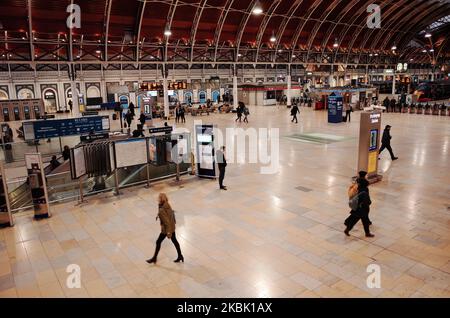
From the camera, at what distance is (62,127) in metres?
16.6

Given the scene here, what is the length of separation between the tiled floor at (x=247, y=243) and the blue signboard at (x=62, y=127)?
8146mm

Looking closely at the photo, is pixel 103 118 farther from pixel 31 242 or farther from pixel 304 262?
pixel 304 262

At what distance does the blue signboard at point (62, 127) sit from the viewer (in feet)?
51.0

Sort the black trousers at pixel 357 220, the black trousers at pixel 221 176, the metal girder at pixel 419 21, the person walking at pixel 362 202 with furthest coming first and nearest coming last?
the metal girder at pixel 419 21 < the black trousers at pixel 221 176 < the black trousers at pixel 357 220 < the person walking at pixel 362 202

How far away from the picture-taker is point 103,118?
18719 mm

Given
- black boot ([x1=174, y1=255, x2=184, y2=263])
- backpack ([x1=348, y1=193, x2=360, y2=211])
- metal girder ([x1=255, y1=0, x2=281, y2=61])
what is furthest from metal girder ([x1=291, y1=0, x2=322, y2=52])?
black boot ([x1=174, y1=255, x2=184, y2=263])

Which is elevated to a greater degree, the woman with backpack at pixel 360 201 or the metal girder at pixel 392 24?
the metal girder at pixel 392 24

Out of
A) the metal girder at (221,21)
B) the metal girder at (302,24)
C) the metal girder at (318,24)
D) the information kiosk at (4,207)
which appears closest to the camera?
the information kiosk at (4,207)

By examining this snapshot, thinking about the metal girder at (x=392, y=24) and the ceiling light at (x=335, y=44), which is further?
the metal girder at (x=392, y=24)

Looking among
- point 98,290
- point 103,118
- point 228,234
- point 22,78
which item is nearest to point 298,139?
point 103,118

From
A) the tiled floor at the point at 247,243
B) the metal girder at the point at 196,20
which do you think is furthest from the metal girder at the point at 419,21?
the tiled floor at the point at 247,243

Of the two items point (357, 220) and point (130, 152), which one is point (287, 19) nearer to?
point (130, 152)

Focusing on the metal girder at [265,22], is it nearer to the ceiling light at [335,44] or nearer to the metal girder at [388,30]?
the ceiling light at [335,44]

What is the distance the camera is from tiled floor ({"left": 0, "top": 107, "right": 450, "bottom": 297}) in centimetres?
529
